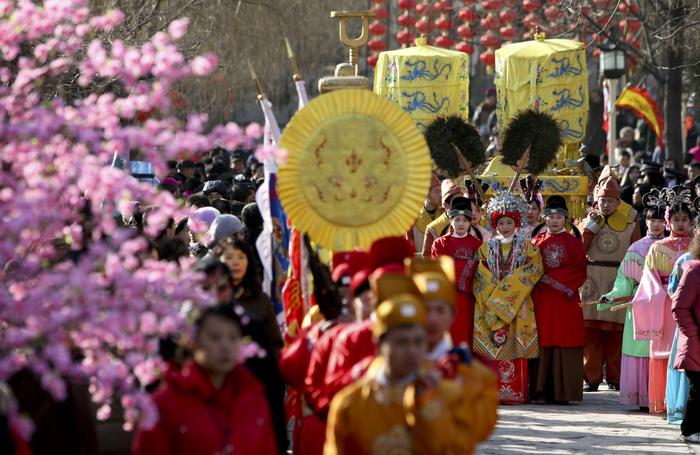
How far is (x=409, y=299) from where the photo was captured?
17.9 ft

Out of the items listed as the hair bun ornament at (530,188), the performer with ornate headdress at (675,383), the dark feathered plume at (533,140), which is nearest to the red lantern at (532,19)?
the dark feathered plume at (533,140)

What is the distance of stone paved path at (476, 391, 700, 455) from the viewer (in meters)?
10.4

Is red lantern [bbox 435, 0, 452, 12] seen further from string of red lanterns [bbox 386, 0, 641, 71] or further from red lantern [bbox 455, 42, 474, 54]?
red lantern [bbox 455, 42, 474, 54]

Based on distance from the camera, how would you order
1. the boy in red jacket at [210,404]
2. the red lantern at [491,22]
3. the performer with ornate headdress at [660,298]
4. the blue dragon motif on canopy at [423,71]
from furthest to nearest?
the red lantern at [491,22], the blue dragon motif on canopy at [423,71], the performer with ornate headdress at [660,298], the boy in red jacket at [210,404]

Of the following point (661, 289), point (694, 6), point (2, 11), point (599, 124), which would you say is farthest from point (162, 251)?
point (599, 124)

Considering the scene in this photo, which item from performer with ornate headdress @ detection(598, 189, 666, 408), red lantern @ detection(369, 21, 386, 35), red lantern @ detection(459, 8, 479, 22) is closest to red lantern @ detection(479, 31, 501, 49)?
red lantern @ detection(459, 8, 479, 22)

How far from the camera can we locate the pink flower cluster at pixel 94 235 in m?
4.85

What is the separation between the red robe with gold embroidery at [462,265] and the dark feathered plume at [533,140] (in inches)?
68.3

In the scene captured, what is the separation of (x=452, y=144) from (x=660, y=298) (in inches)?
153

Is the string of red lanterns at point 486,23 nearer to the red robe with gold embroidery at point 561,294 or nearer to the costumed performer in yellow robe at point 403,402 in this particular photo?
the red robe with gold embroidery at point 561,294

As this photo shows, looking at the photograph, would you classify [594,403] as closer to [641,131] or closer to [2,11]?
[2,11]

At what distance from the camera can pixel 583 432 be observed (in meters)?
11.2

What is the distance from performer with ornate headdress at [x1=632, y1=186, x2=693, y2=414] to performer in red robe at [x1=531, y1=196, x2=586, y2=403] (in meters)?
1.01

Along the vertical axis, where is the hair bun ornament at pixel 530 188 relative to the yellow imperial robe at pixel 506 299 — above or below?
above
